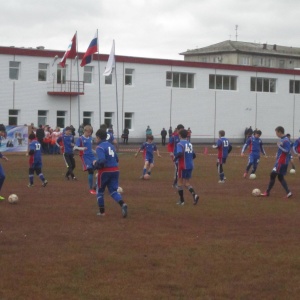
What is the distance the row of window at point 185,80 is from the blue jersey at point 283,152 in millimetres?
47285

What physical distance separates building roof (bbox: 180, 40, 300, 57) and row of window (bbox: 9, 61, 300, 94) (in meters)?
48.1

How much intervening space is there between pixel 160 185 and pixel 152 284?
674 inches

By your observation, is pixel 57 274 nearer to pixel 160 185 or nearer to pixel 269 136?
pixel 160 185

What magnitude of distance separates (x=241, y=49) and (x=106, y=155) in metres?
120

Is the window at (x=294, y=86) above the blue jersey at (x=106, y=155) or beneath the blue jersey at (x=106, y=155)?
above

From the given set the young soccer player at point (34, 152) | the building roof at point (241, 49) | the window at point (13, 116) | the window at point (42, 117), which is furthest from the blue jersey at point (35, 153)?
the building roof at point (241, 49)

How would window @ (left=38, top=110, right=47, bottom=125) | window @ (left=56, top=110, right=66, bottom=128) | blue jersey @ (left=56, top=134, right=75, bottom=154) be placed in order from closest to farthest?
1. blue jersey @ (left=56, top=134, right=75, bottom=154)
2. window @ (left=38, top=110, right=47, bottom=125)
3. window @ (left=56, top=110, right=66, bottom=128)

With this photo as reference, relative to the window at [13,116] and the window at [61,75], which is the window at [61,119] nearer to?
the window at [61,75]

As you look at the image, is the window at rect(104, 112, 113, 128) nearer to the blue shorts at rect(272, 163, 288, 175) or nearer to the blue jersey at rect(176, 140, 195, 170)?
the blue shorts at rect(272, 163, 288, 175)

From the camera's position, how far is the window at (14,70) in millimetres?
66375

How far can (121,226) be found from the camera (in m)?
16.0

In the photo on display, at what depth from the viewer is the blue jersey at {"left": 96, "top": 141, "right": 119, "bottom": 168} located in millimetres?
16891

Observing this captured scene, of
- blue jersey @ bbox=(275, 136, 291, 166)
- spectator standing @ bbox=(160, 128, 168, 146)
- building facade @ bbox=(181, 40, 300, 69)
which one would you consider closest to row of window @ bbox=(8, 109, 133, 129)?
spectator standing @ bbox=(160, 128, 168, 146)

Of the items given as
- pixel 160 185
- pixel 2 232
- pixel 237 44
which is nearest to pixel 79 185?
pixel 160 185
